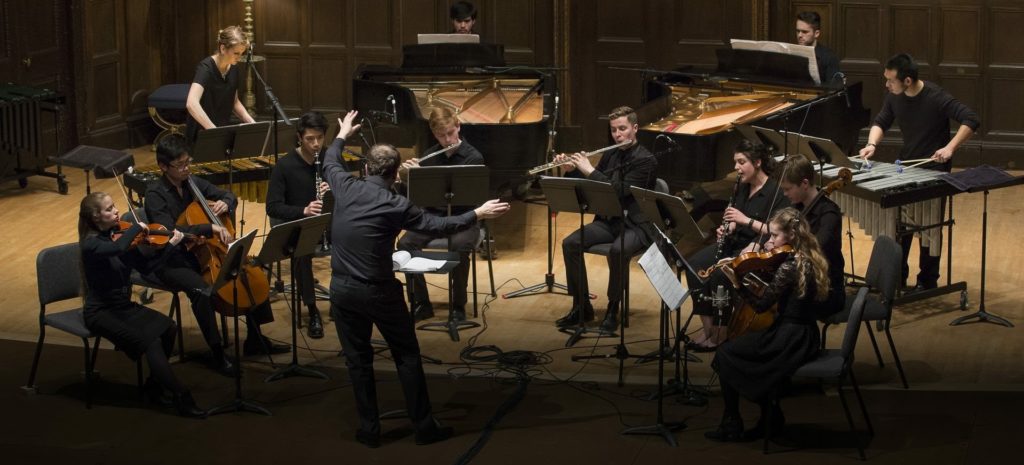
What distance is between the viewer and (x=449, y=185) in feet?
27.1

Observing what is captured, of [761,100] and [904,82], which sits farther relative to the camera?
[761,100]

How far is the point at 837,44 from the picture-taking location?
12.8 metres

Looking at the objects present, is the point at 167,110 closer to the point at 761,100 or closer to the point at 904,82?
the point at 761,100

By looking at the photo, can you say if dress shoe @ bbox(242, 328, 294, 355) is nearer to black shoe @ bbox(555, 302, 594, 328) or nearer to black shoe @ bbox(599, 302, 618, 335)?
black shoe @ bbox(555, 302, 594, 328)

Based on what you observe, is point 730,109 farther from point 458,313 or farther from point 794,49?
point 458,313

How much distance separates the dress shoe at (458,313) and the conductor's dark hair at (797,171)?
2.36 metres

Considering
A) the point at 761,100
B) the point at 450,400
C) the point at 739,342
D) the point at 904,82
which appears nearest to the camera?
the point at 739,342

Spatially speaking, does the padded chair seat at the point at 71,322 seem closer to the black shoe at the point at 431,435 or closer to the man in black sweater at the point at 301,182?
the man in black sweater at the point at 301,182

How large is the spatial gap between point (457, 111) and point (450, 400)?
3746 millimetres

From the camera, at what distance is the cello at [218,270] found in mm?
7918

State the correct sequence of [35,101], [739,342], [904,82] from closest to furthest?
1. [739,342]
2. [904,82]
3. [35,101]

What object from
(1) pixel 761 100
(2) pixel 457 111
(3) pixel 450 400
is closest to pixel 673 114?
(1) pixel 761 100

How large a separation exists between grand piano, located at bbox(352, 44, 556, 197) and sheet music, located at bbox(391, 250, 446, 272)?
2017 millimetres

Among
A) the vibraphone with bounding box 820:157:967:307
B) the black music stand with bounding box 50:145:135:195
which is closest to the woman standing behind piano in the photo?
the black music stand with bounding box 50:145:135:195
